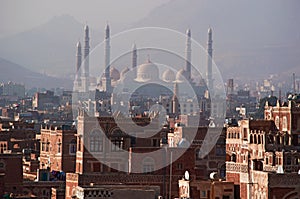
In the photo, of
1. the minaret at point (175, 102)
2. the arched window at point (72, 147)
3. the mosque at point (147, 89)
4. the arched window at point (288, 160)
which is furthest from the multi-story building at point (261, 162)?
the minaret at point (175, 102)

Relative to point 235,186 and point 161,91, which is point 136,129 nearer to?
point 235,186

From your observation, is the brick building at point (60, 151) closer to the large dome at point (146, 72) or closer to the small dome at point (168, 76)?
the small dome at point (168, 76)

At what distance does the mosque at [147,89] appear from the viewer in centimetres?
10788

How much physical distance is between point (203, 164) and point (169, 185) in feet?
29.0

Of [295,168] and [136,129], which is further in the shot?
[136,129]

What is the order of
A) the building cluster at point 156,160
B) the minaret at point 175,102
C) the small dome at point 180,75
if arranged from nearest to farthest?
the building cluster at point 156,160
the minaret at point 175,102
the small dome at point 180,75

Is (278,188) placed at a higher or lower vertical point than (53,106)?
lower

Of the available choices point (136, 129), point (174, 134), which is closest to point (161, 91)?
point (174, 134)

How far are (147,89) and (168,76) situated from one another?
3095cm

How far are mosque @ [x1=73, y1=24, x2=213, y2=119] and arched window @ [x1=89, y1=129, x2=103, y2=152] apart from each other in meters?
50.9

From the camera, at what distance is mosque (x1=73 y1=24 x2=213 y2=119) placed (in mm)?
107875

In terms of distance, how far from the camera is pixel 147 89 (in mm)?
146625

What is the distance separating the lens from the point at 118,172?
3941cm

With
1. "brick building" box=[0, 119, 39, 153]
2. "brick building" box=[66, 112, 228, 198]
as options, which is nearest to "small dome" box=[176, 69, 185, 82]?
"brick building" box=[0, 119, 39, 153]
